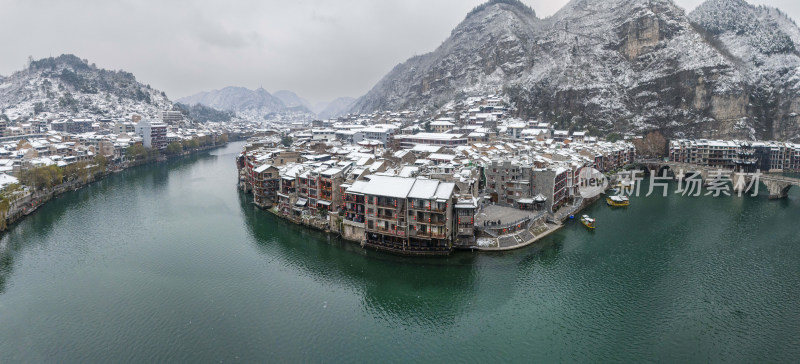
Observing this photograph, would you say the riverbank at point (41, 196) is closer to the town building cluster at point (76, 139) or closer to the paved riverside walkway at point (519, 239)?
the town building cluster at point (76, 139)

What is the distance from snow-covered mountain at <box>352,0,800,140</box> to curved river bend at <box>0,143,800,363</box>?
62.7 m

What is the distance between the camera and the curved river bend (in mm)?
24703

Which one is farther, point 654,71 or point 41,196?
point 654,71

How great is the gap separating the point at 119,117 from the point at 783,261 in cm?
18252

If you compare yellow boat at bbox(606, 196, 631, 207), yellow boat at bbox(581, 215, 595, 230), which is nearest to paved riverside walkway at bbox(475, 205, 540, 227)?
yellow boat at bbox(581, 215, 595, 230)

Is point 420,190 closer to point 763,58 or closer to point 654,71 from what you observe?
point 654,71

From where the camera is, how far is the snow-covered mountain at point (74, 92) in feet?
467

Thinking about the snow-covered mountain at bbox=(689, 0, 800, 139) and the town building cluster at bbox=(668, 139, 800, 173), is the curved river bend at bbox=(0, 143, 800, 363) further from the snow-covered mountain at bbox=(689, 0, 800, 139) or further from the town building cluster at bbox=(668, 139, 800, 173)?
the snow-covered mountain at bbox=(689, 0, 800, 139)

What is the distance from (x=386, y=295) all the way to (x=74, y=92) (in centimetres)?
18365

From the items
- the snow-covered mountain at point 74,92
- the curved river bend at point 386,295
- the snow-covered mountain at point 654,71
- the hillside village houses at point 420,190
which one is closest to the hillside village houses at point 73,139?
the snow-covered mountain at point 74,92

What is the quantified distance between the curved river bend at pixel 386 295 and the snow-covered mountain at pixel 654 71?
62.7 m

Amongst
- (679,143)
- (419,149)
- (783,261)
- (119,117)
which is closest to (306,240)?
(419,149)

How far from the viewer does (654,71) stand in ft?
367

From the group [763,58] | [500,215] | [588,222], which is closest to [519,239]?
[500,215]
